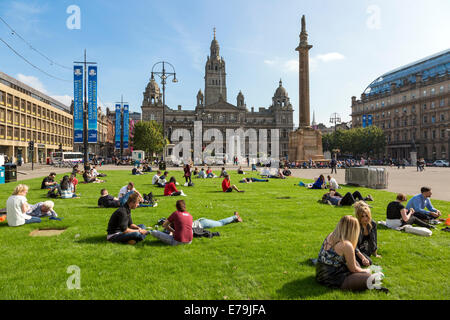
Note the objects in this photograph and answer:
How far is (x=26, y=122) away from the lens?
53.4 metres

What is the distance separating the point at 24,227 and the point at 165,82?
21958mm

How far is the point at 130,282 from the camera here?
14.4ft

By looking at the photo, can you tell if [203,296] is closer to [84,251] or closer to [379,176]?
[84,251]

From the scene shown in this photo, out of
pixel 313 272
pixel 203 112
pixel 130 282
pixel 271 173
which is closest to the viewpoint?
pixel 130 282

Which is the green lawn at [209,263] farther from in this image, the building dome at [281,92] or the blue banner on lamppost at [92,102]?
the building dome at [281,92]

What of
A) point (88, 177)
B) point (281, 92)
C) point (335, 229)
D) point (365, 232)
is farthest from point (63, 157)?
point (281, 92)

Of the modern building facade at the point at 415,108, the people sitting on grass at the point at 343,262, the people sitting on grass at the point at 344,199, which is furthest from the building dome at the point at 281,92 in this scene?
the people sitting on grass at the point at 343,262

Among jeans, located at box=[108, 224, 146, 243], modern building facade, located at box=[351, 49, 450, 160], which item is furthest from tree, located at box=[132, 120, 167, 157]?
jeans, located at box=[108, 224, 146, 243]

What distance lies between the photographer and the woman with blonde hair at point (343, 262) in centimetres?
410

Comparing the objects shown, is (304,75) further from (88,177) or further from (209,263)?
(209,263)

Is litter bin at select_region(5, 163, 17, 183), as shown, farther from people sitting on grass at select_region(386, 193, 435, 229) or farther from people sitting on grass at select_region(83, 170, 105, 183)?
people sitting on grass at select_region(386, 193, 435, 229)

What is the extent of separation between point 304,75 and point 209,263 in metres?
32.3

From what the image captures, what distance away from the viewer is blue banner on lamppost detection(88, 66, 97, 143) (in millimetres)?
24906

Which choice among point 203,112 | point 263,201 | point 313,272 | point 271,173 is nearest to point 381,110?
point 203,112
